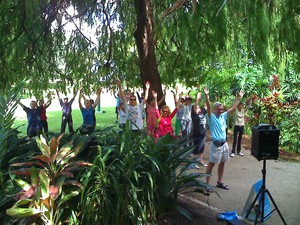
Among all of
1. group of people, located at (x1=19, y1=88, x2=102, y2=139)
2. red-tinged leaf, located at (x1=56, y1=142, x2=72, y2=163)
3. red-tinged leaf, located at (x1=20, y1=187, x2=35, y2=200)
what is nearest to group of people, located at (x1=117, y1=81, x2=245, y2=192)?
group of people, located at (x1=19, y1=88, x2=102, y2=139)

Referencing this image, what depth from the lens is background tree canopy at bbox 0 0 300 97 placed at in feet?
21.0

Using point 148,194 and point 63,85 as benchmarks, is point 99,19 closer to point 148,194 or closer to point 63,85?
point 63,85

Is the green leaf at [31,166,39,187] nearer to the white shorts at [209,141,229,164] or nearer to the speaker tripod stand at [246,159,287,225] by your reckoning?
the speaker tripod stand at [246,159,287,225]

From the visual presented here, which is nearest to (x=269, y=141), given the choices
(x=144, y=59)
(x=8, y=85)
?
(x=144, y=59)

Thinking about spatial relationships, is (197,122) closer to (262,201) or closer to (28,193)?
(262,201)

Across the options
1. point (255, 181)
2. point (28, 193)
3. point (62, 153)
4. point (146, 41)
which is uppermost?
point (146, 41)

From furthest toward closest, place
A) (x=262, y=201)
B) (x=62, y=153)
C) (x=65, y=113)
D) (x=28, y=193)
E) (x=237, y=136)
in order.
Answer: (x=65, y=113), (x=237, y=136), (x=262, y=201), (x=62, y=153), (x=28, y=193)

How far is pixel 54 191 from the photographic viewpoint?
3637 mm

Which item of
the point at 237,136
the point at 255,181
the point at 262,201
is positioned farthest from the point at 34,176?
the point at 237,136

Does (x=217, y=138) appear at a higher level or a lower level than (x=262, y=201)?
higher

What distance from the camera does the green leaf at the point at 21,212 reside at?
336 centimetres

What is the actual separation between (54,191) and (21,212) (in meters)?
0.39

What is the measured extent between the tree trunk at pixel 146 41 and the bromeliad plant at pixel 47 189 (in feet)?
15.2

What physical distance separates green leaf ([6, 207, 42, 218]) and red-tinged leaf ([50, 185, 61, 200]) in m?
0.20
